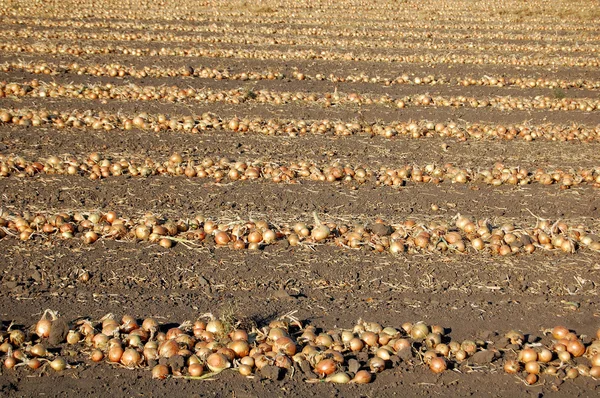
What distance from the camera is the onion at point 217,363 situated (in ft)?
12.2

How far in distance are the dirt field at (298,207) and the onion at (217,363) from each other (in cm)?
6

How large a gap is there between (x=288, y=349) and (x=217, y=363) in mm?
461

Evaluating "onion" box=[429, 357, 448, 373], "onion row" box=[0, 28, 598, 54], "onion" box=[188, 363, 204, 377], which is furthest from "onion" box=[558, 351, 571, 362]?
"onion row" box=[0, 28, 598, 54]

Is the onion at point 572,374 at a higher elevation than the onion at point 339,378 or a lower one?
lower

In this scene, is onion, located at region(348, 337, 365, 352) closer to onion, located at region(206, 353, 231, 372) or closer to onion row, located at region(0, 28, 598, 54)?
onion, located at region(206, 353, 231, 372)

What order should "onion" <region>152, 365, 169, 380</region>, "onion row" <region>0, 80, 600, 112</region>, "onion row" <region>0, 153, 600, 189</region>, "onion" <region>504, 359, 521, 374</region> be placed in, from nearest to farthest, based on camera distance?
"onion" <region>152, 365, 169, 380</region> → "onion" <region>504, 359, 521, 374</region> → "onion row" <region>0, 153, 600, 189</region> → "onion row" <region>0, 80, 600, 112</region>

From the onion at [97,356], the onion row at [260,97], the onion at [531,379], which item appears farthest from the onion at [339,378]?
the onion row at [260,97]

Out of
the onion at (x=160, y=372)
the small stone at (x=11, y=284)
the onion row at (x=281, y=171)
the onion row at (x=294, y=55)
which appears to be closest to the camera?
the onion at (x=160, y=372)

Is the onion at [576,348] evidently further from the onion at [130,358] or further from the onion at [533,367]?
the onion at [130,358]

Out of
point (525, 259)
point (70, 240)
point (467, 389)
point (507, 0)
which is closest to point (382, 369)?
point (467, 389)

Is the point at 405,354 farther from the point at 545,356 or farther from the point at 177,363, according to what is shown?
the point at 177,363

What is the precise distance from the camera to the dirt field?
4043mm

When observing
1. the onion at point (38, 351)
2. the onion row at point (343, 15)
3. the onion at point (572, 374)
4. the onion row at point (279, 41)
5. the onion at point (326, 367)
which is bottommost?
the onion at point (572, 374)

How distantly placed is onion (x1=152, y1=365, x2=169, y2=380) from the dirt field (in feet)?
0.15
